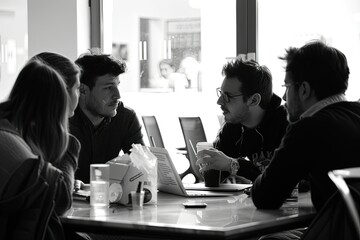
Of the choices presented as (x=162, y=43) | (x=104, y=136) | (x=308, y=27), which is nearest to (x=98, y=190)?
(x=104, y=136)

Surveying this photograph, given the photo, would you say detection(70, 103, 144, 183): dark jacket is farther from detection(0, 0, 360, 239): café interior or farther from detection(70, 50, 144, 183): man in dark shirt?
detection(0, 0, 360, 239): café interior

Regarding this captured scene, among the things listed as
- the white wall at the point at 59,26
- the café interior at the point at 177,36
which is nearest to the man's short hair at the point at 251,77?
the café interior at the point at 177,36

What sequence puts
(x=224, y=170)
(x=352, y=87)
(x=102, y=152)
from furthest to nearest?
(x=352, y=87)
(x=102, y=152)
(x=224, y=170)

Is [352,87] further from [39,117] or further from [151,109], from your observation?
[39,117]

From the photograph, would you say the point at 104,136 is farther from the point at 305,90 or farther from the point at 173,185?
the point at 305,90

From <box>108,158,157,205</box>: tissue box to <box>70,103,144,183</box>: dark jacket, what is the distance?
761mm

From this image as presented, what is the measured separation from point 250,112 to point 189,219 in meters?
1.50

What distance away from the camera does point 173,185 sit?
317 centimetres

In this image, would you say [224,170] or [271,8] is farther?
[271,8]

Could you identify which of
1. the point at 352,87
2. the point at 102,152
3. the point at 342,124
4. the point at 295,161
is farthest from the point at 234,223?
the point at 352,87

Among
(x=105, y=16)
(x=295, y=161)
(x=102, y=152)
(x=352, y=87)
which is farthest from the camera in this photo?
(x=105, y=16)

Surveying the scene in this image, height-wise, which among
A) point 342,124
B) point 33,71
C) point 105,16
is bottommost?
point 342,124

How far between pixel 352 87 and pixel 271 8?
41.7 inches

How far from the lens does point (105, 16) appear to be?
7.37 metres
